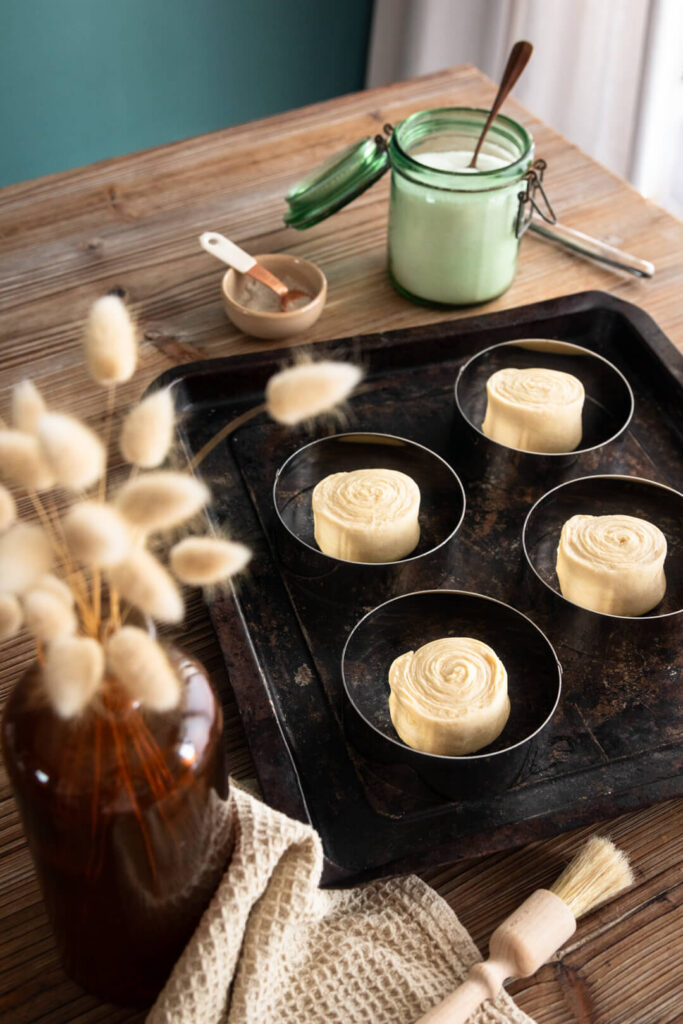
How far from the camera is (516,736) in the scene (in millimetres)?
686

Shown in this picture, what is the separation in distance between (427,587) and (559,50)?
1.47m

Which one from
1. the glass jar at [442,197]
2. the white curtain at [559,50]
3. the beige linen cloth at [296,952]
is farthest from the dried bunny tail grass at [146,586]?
the white curtain at [559,50]

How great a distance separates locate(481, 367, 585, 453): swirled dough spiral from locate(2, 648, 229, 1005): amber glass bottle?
47 cm

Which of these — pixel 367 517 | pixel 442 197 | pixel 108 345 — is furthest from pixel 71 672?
pixel 442 197

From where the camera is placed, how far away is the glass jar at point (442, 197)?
3.15ft

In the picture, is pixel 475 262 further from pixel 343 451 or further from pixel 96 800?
pixel 96 800

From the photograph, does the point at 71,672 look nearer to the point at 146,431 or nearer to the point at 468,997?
the point at 146,431

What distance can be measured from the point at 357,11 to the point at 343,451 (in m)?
1.57

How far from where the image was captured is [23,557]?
370 millimetres

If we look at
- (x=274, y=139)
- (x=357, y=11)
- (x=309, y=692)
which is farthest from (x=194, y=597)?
(x=357, y=11)

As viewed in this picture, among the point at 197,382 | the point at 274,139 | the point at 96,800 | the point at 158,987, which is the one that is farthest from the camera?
the point at 274,139

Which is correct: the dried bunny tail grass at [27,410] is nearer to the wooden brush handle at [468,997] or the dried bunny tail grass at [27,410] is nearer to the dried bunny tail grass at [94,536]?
the dried bunny tail grass at [94,536]

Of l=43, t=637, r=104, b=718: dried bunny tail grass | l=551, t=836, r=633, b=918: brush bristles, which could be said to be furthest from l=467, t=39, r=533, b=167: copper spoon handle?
l=43, t=637, r=104, b=718: dried bunny tail grass

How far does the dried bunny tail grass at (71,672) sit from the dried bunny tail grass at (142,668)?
1 cm
